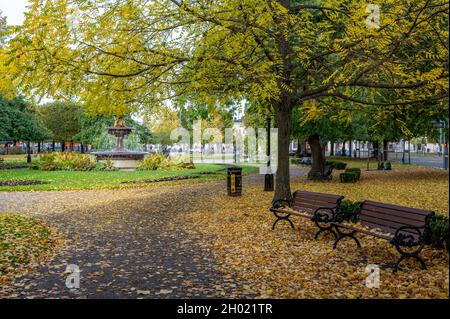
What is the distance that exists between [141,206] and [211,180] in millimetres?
10382

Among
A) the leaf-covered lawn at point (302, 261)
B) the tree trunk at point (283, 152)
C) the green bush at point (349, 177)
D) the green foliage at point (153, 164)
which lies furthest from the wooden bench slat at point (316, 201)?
the green foliage at point (153, 164)

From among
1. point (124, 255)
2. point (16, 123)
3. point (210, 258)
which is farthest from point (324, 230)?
point (16, 123)

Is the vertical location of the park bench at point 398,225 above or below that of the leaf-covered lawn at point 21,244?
above

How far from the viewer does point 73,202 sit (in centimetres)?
1563

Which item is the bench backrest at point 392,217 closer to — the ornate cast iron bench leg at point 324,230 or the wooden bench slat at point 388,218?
the wooden bench slat at point 388,218

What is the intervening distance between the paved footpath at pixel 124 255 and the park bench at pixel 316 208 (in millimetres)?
2367

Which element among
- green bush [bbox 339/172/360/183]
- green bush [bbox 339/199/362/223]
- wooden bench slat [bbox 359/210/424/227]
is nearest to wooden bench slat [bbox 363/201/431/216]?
wooden bench slat [bbox 359/210/424/227]

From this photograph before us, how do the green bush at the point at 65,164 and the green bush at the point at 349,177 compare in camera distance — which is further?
the green bush at the point at 65,164

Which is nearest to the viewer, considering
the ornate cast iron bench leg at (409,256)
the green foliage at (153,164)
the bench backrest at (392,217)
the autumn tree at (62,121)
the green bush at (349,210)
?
the ornate cast iron bench leg at (409,256)

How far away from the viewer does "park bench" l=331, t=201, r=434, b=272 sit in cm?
645

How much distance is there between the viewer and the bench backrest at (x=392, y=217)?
6.77m

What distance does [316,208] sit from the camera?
962 cm

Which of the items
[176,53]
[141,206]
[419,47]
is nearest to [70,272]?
[176,53]


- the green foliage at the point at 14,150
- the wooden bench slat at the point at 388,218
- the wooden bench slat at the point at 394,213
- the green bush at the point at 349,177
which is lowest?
the green bush at the point at 349,177
